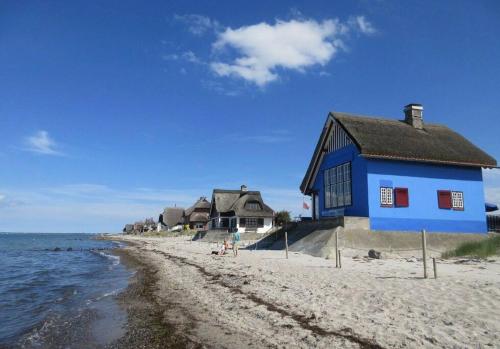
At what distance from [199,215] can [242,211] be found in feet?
91.1

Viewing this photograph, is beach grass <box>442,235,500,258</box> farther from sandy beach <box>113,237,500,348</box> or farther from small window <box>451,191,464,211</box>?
small window <box>451,191,464,211</box>

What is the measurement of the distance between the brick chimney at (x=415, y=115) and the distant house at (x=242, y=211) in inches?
1072

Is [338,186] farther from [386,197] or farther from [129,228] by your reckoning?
[129,228]

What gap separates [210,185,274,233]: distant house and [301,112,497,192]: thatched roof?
2508 cm

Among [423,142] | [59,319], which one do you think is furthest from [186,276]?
[423,142]

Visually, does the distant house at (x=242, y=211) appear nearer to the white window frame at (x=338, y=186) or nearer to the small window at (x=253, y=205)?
the small window at (x=253, y=205)

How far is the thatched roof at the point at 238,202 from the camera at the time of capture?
162 ft

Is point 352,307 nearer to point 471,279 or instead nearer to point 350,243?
point 471,279

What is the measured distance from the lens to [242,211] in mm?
49031

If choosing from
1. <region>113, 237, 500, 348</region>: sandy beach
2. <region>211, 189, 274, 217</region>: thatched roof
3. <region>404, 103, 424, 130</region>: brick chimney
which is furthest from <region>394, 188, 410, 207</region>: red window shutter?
<region>211, 189, 274, 217</region>: thatched roof

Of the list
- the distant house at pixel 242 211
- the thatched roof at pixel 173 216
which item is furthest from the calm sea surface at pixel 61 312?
the thatched roof at pixel 173 216

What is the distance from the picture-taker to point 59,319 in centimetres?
1000

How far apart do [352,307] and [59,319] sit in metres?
7.16

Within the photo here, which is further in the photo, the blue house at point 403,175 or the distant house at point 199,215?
the distant house at point 199,215
